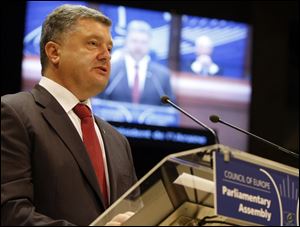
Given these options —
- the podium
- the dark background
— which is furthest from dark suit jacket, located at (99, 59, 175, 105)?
the podium

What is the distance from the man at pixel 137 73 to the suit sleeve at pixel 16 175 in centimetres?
380

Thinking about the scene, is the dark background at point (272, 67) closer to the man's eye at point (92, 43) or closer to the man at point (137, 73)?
the man at point (137, 73)

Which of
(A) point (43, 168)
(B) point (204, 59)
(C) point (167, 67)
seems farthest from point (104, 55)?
(B) point (204, 59)

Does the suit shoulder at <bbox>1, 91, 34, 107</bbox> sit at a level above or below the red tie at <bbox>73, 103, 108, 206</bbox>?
above

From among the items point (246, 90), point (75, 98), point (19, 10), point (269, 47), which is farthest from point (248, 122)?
point (75, 98)

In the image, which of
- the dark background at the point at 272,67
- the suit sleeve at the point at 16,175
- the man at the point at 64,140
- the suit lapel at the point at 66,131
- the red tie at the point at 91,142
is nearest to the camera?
the suit sleeve at the point at 16,175

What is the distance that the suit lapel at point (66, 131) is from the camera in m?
2.59

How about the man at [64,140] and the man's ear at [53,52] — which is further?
the man's ear at [53,52]

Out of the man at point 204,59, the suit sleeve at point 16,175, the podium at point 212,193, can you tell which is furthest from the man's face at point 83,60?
the man at point 204,59

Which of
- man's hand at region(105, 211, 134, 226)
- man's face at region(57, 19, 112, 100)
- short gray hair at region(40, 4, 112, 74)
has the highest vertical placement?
short gray hair at region(40, 4, 112, 74)

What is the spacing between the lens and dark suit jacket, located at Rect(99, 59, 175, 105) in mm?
6352

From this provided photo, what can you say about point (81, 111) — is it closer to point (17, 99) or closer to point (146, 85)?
point (17, 99)

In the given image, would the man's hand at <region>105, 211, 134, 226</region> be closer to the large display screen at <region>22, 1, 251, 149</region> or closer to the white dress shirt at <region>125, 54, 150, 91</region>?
the large display screen at <region>22, 1, 251, 149</region>

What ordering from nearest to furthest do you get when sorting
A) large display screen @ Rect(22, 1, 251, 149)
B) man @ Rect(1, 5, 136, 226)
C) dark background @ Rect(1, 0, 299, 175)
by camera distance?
man @ Rect(1, 5, 136, 226) → large display screen @ Rect(22, 1, 251, 149) → dark background @ Rect(1, 0, 299, 175)
